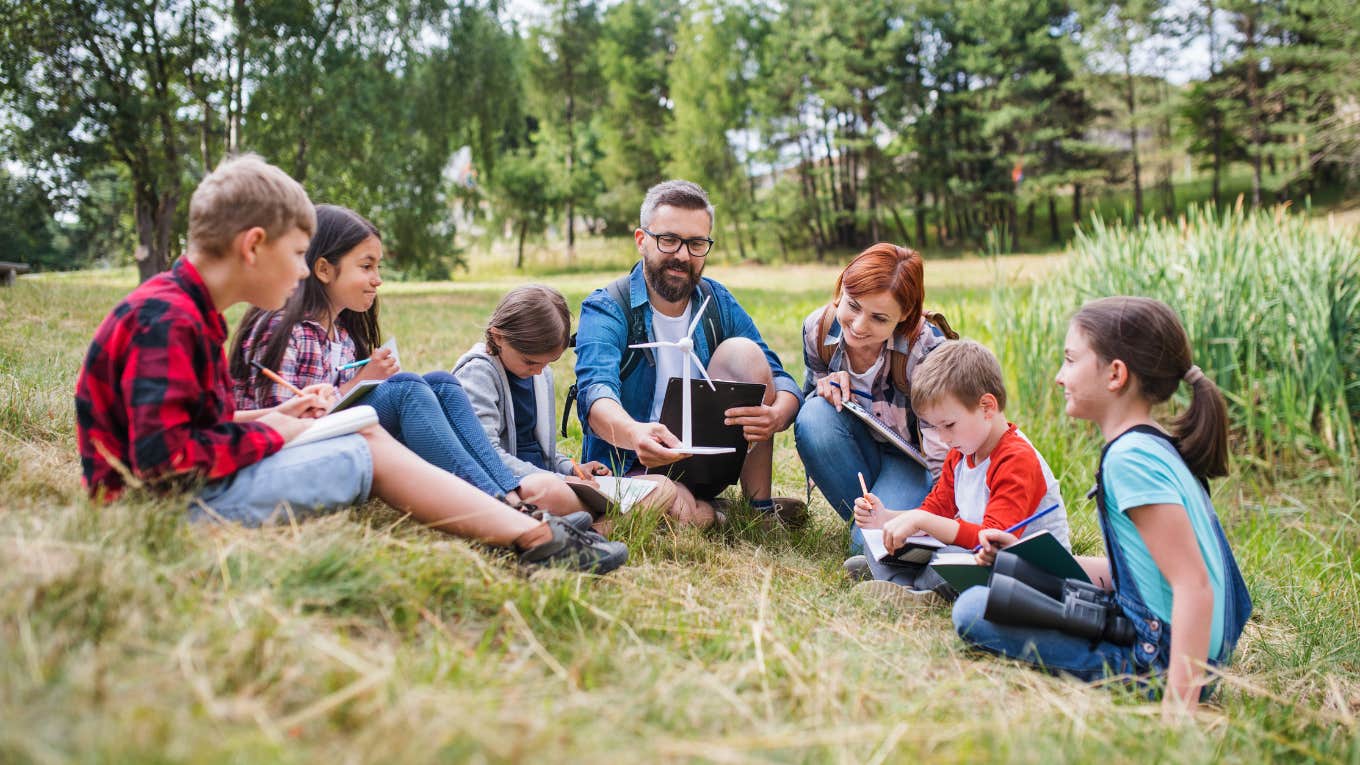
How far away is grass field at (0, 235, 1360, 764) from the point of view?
1.32 meters

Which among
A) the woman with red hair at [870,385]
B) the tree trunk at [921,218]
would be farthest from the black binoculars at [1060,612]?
the tree trunk at [921,218]

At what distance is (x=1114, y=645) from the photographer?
2.35 meters

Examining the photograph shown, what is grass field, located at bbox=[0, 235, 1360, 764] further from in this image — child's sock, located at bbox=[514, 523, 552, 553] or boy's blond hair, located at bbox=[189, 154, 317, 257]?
boy's blond hair, located at bbox=[189, 154, 317, 257]

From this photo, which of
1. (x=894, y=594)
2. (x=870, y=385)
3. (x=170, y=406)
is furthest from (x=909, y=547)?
(x=170, y=406)

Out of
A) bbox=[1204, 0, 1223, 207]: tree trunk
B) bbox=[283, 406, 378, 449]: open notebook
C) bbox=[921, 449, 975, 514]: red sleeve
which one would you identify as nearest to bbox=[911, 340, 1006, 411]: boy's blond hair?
bbox=[921, 449, 975, 514]: red sleeve

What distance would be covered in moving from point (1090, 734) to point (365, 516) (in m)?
1.80

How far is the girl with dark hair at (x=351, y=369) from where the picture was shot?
Result: 8.82 ft

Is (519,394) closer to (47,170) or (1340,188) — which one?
(47,170)

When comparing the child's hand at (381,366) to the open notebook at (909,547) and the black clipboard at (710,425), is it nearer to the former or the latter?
the black clipboard at (710,425)

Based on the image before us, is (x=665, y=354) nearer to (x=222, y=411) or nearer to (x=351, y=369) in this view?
(x=351, y=369)

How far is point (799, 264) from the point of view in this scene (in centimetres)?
3628

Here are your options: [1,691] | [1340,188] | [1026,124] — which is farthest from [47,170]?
[1340,188]

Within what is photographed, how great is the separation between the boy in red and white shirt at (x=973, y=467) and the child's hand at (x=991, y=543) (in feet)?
0.53

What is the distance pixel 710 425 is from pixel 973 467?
0.91 metres
